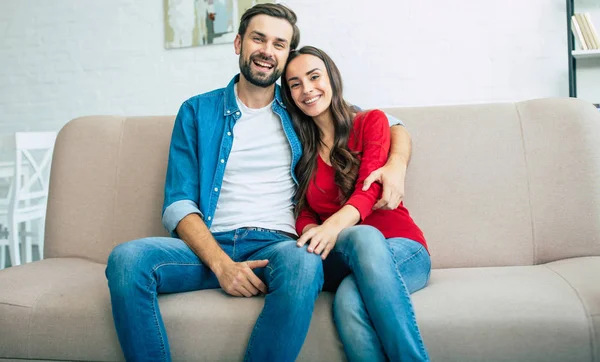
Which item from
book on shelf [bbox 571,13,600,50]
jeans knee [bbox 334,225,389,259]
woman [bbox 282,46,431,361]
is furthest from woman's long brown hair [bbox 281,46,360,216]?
book on shelf [bbox 571,13,600,50]

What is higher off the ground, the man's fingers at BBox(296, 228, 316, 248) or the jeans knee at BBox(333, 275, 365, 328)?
the man's fingers at BBox(296, 228, 316, 248)

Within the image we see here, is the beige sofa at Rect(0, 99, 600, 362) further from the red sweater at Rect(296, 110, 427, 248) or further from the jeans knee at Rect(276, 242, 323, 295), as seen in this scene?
the red sweater at Rect(296, 110, 427, 248)

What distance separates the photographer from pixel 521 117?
176 centimetres

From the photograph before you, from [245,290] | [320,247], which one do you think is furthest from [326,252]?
[245,290]

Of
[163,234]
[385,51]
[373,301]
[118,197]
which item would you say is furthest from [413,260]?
[385,51]

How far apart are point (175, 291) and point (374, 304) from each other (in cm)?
55

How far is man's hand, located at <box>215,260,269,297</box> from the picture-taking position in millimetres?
1336

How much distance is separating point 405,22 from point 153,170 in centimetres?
206

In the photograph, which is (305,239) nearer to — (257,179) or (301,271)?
(301,271)

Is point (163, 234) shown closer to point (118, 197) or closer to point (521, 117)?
point (118, 197)

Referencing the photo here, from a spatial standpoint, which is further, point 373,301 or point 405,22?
point 405,22

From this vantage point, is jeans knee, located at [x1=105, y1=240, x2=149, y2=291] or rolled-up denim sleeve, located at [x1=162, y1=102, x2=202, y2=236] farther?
rolled-up denim sleeve, located at [x1=162, y1=102, x2=202, y2=236]

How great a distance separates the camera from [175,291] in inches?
55.6

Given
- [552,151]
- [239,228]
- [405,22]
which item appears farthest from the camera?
[405,22]
